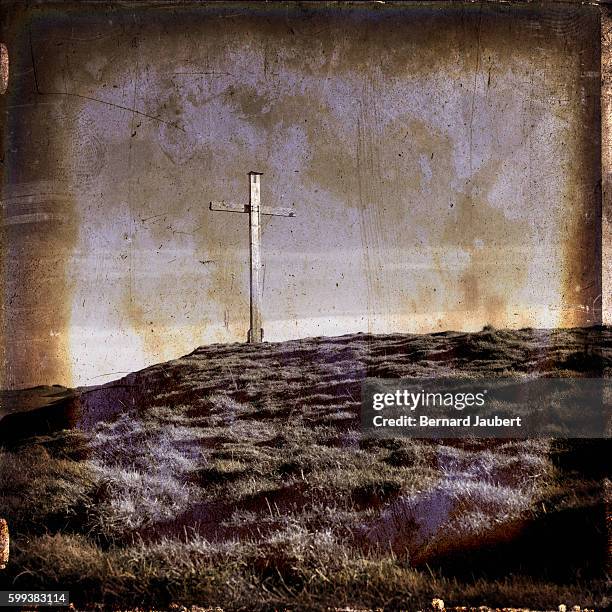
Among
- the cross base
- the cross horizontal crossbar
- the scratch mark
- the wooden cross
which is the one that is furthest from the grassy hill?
the scratch mark

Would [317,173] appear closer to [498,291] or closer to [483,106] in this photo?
[483,106]

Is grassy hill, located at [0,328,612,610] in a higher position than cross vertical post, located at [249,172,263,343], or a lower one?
lower

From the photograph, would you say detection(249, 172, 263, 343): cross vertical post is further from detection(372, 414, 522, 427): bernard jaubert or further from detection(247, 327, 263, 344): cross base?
detection(372, 414, 522, 427): bernard jaubert

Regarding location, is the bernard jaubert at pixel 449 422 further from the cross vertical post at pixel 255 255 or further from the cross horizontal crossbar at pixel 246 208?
the cross horizontal crossbar at pixel 246 208

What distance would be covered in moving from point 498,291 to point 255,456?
6.33 ft

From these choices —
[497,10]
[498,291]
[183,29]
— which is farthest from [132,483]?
[497,10]

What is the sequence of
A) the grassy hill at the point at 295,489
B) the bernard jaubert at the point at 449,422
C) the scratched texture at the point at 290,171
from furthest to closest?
the scratched texture at the point at 290,171 < the bernard jaubert at the point at 449,422 < the grassy hill at the point at 295,489

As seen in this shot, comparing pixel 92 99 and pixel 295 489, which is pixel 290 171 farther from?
pixel 295 489

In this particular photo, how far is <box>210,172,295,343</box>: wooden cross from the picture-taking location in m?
3.69

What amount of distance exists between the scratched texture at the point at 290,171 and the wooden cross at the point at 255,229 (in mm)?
52

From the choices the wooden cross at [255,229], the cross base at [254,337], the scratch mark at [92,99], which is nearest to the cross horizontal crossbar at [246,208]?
the wooden cross at [255,229]

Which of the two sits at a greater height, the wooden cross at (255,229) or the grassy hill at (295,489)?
the wooden cross at (255,229)

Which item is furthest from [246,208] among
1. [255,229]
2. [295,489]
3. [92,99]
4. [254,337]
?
[295,489]

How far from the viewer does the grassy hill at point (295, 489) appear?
10.9ft
